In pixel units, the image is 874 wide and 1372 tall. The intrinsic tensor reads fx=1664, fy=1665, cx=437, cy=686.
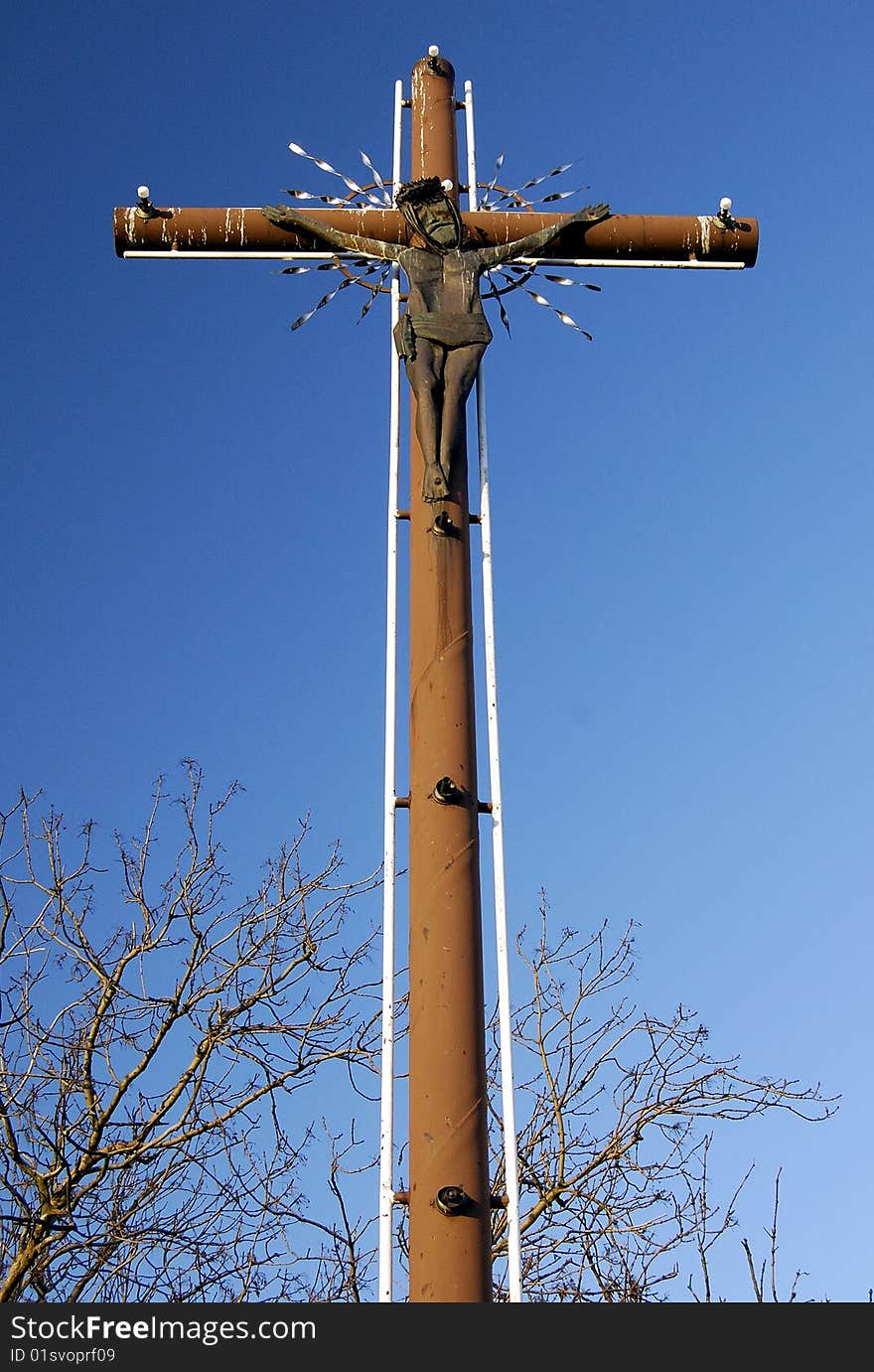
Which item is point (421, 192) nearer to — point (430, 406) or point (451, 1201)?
point (430, 406)

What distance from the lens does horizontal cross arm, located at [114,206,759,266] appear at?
6.75 metres

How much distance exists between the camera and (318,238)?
6738 millimetres

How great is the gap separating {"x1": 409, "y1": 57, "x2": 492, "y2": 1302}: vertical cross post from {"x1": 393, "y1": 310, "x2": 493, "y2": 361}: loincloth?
235mm

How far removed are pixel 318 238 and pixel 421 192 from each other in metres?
0.49

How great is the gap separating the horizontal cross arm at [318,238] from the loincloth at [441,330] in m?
0.55

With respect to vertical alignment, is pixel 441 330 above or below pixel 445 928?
above

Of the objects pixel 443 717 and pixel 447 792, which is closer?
pixel 447 792

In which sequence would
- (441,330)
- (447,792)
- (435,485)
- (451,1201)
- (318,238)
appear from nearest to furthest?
(451,1201) < (447,792) < (435,485) < (441,330) < (318,238)

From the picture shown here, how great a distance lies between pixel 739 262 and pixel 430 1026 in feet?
12.0

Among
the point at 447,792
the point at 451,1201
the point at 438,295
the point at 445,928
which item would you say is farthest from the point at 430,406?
the point at 451,1201

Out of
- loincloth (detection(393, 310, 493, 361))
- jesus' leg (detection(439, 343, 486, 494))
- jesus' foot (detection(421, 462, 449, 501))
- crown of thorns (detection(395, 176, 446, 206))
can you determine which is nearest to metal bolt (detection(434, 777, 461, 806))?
jesus' foot (detection(421, 462, 449, 501))

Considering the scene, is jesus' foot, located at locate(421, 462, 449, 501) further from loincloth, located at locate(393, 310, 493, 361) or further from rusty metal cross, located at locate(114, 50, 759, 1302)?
loincloth, located at locate(393, 310, 493, 361)

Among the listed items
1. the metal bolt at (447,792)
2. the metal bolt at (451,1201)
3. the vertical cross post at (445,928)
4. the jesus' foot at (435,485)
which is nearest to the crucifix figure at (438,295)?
the jesus' foot at (435,485)
